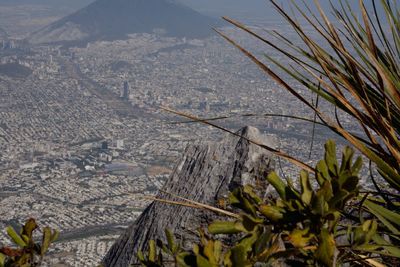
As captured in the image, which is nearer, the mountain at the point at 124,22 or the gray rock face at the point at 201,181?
the gray rock face at the point at 201,181

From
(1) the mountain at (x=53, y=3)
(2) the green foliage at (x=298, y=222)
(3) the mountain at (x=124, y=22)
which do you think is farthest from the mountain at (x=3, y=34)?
(2) the green foliage at (x=298, y=222)

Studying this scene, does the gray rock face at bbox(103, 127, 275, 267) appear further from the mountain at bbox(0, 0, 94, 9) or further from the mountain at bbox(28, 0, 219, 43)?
the mountain at bbox(0, 0, 94, 9)

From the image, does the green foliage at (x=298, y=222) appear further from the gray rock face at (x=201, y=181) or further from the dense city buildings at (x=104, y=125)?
the dense city buildings at (x=104, y=125)

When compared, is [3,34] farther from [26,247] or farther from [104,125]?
[26,247]

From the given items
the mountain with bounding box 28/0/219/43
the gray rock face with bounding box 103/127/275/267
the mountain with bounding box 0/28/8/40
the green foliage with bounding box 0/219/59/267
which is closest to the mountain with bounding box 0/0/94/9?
the mountain with bounding box 28/0/219/43

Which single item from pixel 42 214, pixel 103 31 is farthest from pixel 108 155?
pixel 103 31

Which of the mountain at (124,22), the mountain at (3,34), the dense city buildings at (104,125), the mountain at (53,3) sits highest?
the mountain at (53,3)

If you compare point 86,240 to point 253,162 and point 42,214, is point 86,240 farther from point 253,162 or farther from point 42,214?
point 253,162
